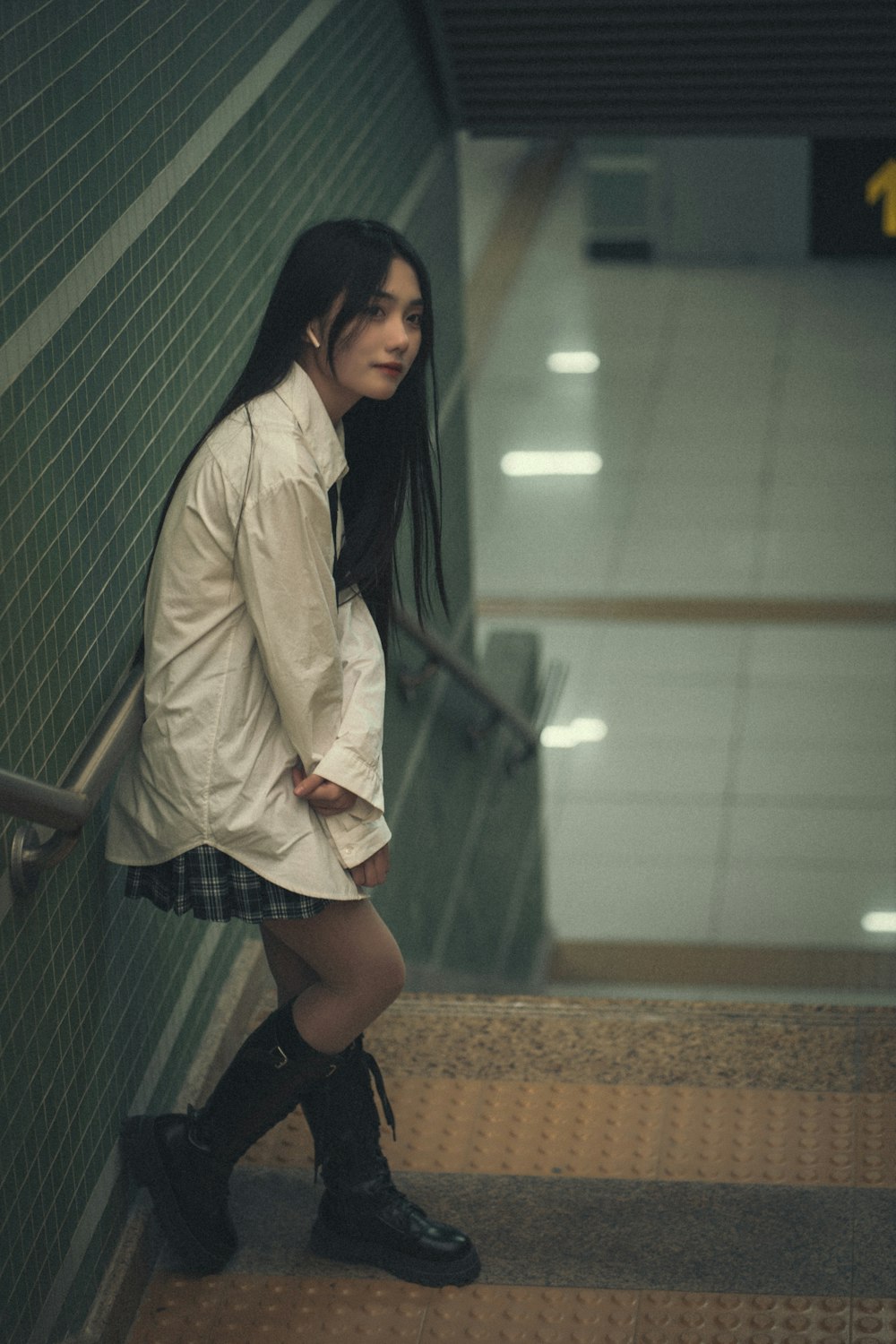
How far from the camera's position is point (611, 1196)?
2715mm

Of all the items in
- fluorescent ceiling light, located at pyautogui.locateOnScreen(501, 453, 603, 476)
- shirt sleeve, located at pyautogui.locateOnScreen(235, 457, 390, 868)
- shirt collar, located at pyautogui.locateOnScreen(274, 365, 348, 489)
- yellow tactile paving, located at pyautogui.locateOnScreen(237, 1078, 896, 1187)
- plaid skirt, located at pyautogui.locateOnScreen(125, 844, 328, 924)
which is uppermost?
shirt collar, located at pyautogui.locateOnScreen(274, 365, 348, 489)

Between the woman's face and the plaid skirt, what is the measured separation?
65 centimetres

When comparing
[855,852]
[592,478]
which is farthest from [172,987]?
[592,478]

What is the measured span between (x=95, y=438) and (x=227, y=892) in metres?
0.69

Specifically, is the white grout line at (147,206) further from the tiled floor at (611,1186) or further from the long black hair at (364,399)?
the tiled floor at (611,1186)

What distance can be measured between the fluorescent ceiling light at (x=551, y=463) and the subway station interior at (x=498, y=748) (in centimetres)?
3

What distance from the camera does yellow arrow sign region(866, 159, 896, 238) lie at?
6973 millimetres

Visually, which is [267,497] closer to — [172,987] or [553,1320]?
[172,987]

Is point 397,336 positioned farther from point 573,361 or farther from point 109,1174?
point 573,361

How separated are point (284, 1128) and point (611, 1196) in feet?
1.99

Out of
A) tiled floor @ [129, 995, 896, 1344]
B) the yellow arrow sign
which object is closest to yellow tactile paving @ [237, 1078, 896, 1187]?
tiled floor @ [129, 995, 896, 1344]

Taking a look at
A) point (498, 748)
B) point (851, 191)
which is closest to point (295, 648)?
point (498, 748)

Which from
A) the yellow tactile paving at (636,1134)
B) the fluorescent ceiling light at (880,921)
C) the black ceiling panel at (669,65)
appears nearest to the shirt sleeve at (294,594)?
the yellow tactile paving at (636,1134)

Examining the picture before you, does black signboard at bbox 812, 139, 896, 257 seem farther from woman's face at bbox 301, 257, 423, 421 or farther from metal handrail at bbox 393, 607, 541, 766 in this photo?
woman's face at bbox 301, 257, 423, 421
